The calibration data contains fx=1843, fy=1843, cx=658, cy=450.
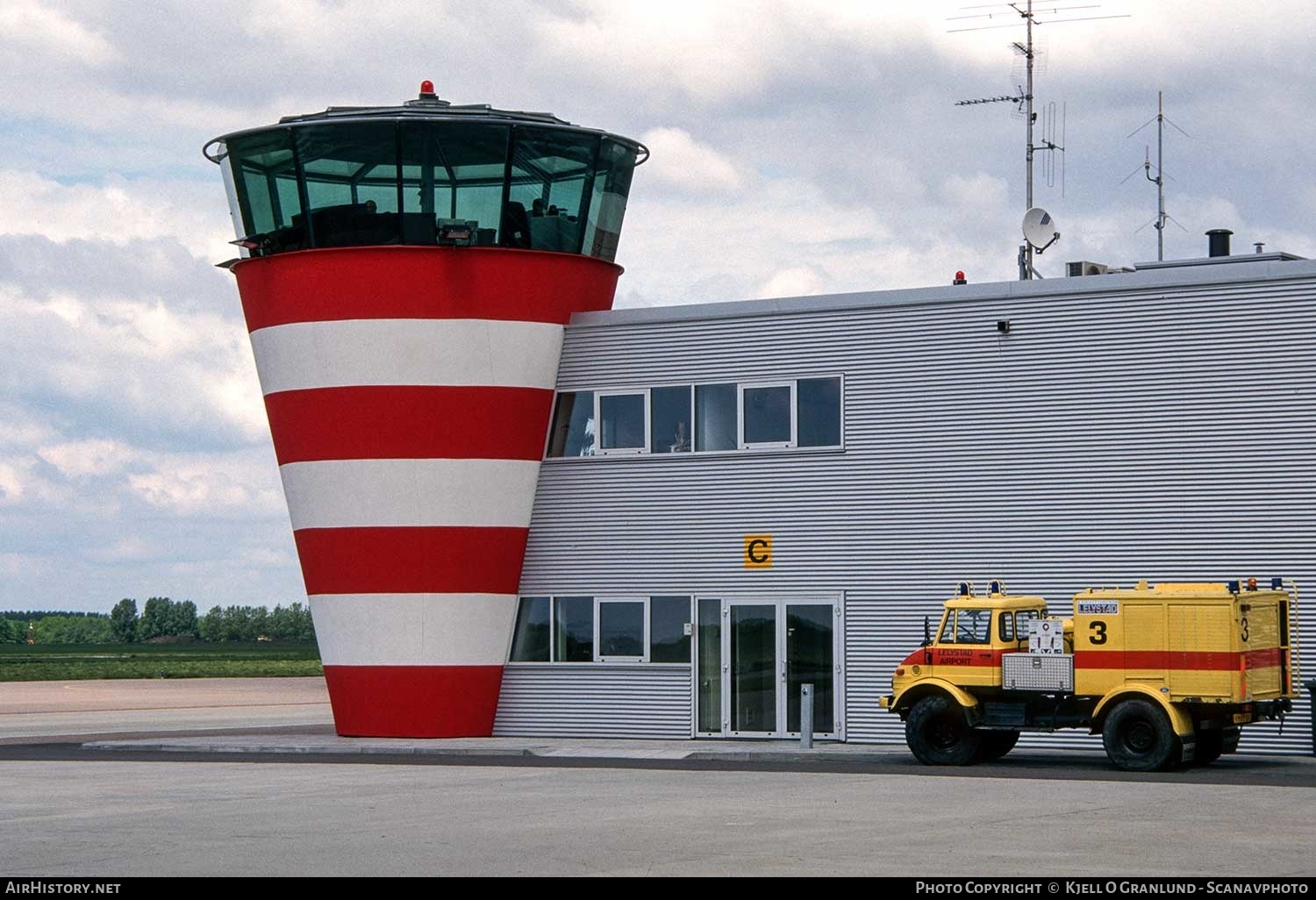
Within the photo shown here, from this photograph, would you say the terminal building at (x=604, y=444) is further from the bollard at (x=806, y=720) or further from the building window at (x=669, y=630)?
the bollard at (x=806, y=720)

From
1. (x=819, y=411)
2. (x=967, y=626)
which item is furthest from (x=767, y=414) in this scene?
(x=967, y=626)


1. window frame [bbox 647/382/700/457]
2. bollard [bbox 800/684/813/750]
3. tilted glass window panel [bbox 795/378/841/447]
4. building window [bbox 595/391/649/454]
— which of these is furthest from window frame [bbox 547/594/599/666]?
tilted glass window panel [bbox 795/378/841/447]

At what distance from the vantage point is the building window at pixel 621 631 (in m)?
30.0

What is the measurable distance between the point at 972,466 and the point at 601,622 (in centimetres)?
668

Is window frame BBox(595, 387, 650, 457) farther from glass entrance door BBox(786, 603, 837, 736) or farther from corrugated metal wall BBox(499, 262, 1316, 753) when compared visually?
glass entrance door BBox(786, 603, 837, 736)

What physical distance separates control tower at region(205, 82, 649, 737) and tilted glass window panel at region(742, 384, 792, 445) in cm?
358

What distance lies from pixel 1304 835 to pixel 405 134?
61.9 ft

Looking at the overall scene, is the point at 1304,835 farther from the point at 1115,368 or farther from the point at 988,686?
the point at 1115,368

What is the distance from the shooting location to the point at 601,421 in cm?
3055

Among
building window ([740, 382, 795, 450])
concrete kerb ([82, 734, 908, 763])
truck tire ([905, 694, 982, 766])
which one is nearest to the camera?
truck tire ([905, 694, 982, 766])

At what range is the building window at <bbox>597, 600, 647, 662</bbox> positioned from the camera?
98.3 feet

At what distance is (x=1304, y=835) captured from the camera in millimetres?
15375

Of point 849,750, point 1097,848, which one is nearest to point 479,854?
point 1097,848

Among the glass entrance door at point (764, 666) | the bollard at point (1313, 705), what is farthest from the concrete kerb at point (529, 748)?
the bollard at point (1313, 705)
